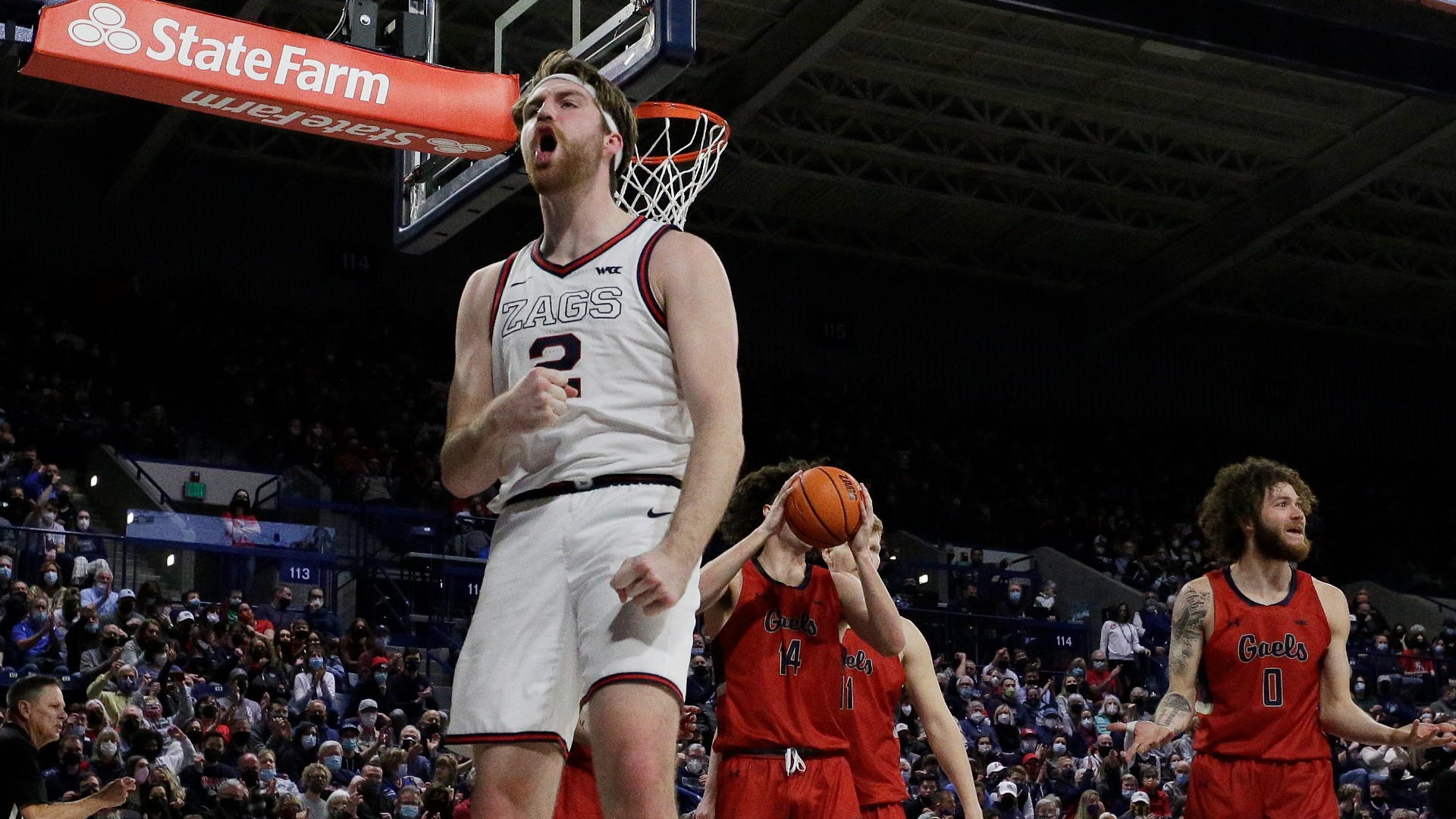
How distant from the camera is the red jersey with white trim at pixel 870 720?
688cm

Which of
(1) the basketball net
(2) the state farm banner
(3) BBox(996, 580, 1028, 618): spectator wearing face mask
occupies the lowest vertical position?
(3) BBox(996, 580, 1028, 618): spectator wearing face mask

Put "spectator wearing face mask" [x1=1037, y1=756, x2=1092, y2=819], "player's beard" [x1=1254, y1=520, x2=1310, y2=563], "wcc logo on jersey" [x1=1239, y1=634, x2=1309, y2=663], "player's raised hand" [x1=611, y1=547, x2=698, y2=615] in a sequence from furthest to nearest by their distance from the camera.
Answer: "spectator wearing face mask" [x1=1037, y1=756, x2=1092, y2=819] → "player's beard" [x1=1254, y1=520, x2=1310, y2=563] → "wcc logo on jersey" [x1=1239, y1=634, x2=1309, y2=663] → "player's raised hand" [x1=611, y1=547, x2=698, y2=615]

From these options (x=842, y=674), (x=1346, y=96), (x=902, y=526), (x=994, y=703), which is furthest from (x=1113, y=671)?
(x=842, y=674)

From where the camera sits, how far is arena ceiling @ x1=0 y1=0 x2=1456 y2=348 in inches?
870

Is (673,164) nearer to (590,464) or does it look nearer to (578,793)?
(578,793)

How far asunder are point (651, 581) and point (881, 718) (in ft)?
12.7

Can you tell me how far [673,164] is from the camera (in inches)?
438

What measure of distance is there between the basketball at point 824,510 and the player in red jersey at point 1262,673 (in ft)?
4.58

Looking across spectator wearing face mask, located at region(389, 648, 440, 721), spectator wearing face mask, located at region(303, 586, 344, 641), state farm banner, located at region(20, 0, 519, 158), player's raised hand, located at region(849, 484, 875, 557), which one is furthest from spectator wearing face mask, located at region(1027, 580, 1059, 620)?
player's raised hand, located at region(849, 484, 875, 557)

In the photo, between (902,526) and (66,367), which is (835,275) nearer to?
(902,526)

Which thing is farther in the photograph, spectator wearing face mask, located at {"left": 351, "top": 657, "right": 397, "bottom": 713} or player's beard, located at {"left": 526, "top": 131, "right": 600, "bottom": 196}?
spectator wearing face mask, located at {"left": 351, "top": 657, "right": 397, "bottom": 713}

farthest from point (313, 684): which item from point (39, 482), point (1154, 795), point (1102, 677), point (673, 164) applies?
point (1102, 677)

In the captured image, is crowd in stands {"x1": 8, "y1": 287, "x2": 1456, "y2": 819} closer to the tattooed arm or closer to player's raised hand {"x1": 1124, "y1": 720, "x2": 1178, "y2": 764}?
the tattooed arm

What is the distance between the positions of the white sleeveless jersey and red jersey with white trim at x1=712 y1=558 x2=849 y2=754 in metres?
2.84
